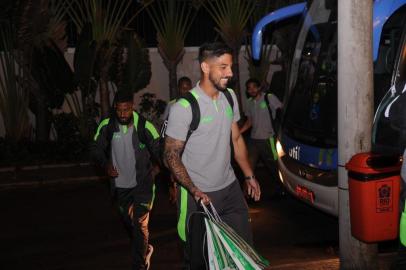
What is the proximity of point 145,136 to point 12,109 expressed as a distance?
9.59 metres

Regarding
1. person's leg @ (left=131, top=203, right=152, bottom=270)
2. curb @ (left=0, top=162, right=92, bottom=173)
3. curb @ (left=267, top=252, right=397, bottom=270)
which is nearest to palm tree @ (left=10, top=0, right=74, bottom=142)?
curb @ (left=0, top=162, right=92, bottom=173)

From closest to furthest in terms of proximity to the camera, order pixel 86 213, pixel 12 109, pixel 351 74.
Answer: pixel 351 74 < pixel 86 213 < pixel 12 109

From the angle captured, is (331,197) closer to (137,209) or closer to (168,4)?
(137,209)

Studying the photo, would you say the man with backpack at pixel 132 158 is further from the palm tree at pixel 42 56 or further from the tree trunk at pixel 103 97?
the tree trunk at pixel 103 97

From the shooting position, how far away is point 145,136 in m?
6.37

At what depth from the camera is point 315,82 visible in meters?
8.34

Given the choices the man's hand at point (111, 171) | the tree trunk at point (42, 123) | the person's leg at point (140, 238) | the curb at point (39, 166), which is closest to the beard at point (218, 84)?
the man's hand at point (111, 171)

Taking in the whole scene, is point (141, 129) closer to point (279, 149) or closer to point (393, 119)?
point (393, 119)

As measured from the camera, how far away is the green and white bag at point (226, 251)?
4.52m

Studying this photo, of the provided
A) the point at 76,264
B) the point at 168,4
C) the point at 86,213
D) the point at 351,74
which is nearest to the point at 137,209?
the point at 76,264

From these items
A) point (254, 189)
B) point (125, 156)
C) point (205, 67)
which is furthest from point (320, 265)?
point (205, 67)

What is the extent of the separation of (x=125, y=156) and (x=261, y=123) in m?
4.32

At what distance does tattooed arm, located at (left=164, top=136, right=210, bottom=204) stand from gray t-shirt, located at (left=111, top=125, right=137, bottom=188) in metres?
1.42

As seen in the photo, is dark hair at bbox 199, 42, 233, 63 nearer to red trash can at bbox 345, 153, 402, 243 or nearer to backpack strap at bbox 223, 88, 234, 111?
backpack strap at bbox 223, 88, 234, 111
